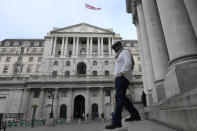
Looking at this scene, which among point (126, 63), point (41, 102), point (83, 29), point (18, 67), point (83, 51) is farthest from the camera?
point (18, 67)

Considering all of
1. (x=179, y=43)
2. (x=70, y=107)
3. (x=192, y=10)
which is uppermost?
(x=192, y=10)

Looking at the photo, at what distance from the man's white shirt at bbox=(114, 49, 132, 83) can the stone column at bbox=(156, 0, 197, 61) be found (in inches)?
88.6

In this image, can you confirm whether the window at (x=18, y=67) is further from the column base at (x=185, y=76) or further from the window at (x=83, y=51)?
the column base at (x=185, y=76)

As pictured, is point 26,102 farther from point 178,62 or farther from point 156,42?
point 178,62

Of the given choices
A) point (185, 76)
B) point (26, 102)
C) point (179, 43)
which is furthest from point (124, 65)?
point (26, 102)

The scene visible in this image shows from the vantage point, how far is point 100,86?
3023cm

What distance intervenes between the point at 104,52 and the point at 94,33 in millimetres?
6985

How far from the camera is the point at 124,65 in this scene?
133 inches

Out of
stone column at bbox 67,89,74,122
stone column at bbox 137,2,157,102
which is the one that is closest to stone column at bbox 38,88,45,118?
stone column at bbox 67,89,74,122

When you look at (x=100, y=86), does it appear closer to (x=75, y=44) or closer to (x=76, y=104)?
(x=76, y=104)

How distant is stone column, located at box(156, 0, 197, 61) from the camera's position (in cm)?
448

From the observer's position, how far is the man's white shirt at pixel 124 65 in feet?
11.0

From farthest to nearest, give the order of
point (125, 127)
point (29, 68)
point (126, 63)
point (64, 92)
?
point (29, 68)
point (64, 92)
point (126, 63)
point (125, 127)

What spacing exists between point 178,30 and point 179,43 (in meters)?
0.48
